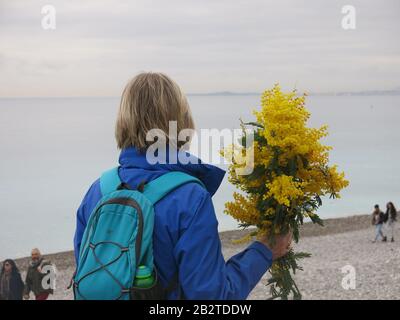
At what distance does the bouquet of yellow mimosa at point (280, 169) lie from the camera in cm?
260

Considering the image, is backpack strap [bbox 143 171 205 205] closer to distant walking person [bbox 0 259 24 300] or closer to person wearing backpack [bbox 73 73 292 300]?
person wearing backpack [bbox 73 73 292 300]

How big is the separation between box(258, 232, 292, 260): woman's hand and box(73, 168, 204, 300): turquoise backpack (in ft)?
1.47

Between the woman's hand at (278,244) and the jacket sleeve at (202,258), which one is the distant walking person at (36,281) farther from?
the jacket sleeve at (202,258)

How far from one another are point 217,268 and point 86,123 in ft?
310

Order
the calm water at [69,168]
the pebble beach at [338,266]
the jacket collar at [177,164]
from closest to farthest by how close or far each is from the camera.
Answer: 1. the jacket collar at [177,164]
2. the pebble beach at [338,266]
3. the calm water at [69,168]

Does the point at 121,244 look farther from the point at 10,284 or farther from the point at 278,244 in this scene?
the point at 10,284

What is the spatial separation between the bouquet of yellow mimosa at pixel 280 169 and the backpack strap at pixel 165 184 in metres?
0.60

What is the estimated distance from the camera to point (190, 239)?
1998mm

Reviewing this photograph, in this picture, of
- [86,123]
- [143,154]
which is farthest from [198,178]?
[86,123]

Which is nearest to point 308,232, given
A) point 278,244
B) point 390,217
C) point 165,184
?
point 390,217

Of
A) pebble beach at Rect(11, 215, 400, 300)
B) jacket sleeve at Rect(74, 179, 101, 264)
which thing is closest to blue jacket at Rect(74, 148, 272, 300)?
jacket sleeve at Rect(74, 179, 101, 264)

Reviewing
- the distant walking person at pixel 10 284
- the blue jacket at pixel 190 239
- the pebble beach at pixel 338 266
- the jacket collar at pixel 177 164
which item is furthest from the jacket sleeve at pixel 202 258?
the pebble beach at pixel 338 266

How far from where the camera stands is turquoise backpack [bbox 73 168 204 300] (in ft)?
6.67

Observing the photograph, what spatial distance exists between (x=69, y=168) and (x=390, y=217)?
124ft
